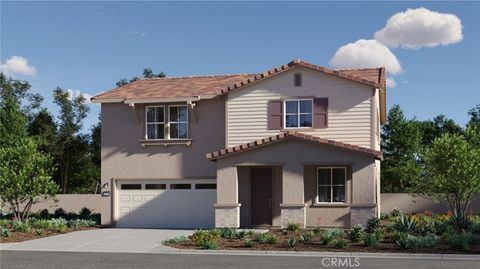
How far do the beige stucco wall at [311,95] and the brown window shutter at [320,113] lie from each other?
0.16 metres

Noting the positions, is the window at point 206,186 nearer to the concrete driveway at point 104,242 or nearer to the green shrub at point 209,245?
the concrete driveway at point 104,242

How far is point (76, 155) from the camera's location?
50594 mm

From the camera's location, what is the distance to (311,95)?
2686 cm

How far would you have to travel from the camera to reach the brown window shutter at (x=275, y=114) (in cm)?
2709

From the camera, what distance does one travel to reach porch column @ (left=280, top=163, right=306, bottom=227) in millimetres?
24812

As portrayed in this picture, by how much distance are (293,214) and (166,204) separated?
6.39 metres

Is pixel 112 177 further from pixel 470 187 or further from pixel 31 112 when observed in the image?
pixel 31 112

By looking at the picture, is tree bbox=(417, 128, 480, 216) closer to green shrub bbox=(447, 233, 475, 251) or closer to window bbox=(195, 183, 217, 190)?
green shrub bbox=(447, 233, 475, 251)

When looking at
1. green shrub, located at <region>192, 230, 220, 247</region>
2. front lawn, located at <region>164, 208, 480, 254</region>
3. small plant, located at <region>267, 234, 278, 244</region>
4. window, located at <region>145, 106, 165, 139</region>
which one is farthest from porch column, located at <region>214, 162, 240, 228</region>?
small plant, located at <region>267, 234, 278, 244</region>

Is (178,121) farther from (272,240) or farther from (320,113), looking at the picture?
(272,240)

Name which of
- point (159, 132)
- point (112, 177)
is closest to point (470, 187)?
point (159, 132)

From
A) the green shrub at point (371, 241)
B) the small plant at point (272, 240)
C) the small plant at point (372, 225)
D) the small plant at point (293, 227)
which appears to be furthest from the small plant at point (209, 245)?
the small plant at point (372, 225)

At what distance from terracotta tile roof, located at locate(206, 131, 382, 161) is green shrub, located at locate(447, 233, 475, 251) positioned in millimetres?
5732

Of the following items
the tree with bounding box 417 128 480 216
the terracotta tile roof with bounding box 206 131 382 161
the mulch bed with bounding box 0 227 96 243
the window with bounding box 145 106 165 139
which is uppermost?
the window with bounding box 145 106 165 139
